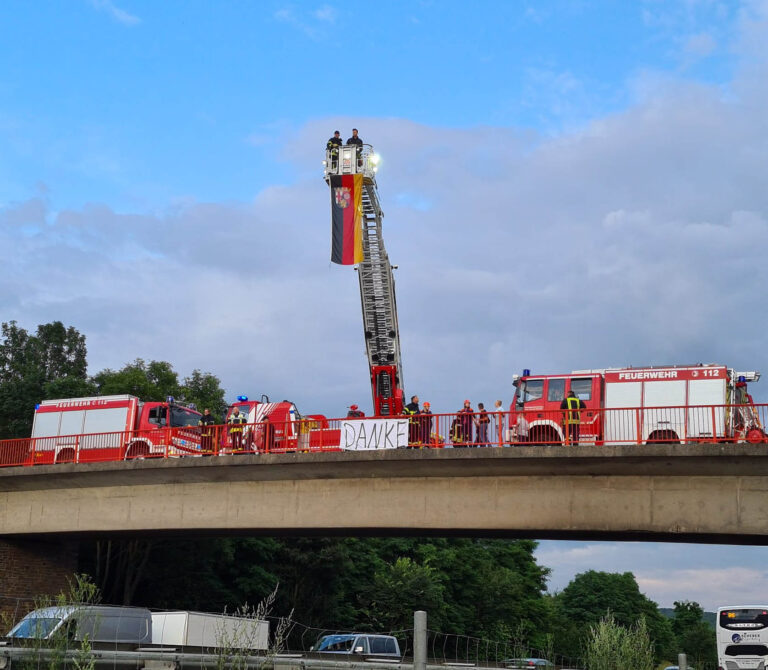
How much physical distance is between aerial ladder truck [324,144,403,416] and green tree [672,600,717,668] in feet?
290

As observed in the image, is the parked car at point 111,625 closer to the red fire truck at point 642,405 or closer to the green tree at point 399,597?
the red fire truck at point 642,405

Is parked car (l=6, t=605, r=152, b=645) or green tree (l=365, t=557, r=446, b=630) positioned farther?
green tree (l=365, t=557, r=446, b=630)

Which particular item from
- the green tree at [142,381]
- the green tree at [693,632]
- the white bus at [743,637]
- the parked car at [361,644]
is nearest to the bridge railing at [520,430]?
the parked car at [361,644]

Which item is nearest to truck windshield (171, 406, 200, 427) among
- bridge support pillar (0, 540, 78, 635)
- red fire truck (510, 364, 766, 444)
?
bridge support pillar (0, 540, 78, 635)

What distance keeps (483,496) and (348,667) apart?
1311 cm

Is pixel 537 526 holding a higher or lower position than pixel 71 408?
lower

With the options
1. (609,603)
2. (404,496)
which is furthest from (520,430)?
(609,603)

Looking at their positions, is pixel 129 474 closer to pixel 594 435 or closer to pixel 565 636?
pixel 594 435

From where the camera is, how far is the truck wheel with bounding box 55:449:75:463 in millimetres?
35188

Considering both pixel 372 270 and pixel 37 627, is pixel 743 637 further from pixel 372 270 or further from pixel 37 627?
pixel 37 627

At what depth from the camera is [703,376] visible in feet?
90.6

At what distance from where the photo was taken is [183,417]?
36188 mm

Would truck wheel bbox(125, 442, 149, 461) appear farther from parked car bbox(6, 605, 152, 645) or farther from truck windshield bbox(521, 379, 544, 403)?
truck windshield bbox(521, 379, 544, 403)

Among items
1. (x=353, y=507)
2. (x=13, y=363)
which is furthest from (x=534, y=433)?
(x=13, y=363)
